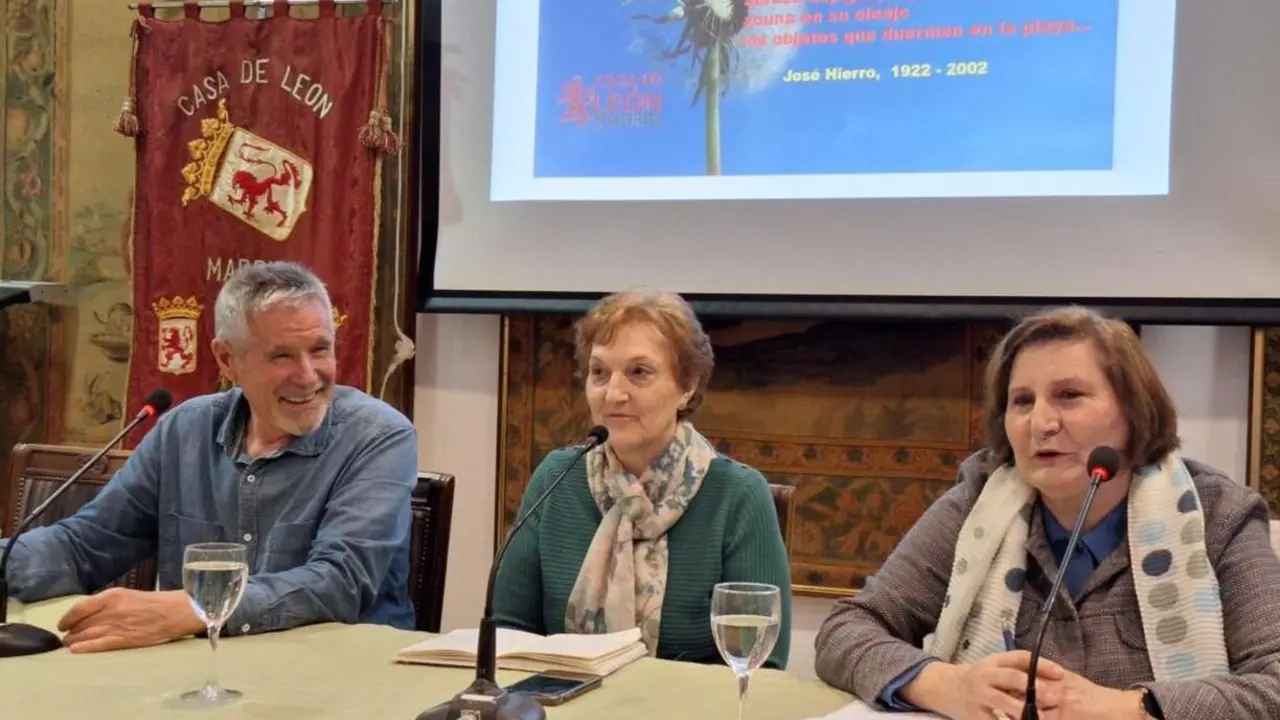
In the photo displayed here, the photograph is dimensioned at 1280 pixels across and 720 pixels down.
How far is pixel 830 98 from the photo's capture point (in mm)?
3188

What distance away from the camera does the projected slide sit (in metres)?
2.97

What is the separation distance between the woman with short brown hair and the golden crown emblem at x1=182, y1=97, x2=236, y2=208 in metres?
1.87

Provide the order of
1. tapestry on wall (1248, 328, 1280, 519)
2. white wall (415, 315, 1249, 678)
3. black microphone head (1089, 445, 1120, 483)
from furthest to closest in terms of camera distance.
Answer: white wall (415, 315, 1249, 678) → tapestry on wall (1248, 328, 1280, 519) → black microphone head (1089, 445, 1120, 483)

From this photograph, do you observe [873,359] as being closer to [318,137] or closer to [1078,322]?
[1078,322]

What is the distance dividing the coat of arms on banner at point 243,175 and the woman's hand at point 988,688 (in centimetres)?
261

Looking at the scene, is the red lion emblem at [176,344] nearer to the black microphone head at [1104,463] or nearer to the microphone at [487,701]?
the microphone at [487,701]

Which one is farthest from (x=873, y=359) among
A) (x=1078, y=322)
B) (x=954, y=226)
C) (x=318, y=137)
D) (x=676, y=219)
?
(x=318, y=137)

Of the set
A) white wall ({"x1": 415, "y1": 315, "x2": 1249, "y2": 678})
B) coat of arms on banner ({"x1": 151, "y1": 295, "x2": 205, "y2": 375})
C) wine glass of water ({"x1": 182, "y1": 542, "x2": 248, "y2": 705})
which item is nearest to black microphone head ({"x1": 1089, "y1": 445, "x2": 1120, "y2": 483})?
wine glass of water ({"x1": 182, "y1": 542, "x2": 248, "y2": 705})

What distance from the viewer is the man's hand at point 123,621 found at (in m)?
1.73

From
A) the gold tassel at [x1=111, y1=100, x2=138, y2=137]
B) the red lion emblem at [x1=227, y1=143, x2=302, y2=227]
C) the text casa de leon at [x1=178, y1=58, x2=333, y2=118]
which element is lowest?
the red lion emblem at [x1=227, y1=143, x2=302, y2=227]

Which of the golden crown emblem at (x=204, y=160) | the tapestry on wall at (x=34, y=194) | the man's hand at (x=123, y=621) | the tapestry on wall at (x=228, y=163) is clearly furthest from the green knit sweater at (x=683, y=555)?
the tapestry on wall at (x=34, y=194)

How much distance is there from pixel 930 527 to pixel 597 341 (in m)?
0.67

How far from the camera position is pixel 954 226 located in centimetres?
310

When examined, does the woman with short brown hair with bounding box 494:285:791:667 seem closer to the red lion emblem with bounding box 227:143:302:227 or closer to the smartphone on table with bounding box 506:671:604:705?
the smartphone on table with bounding box 506:671:604:705
